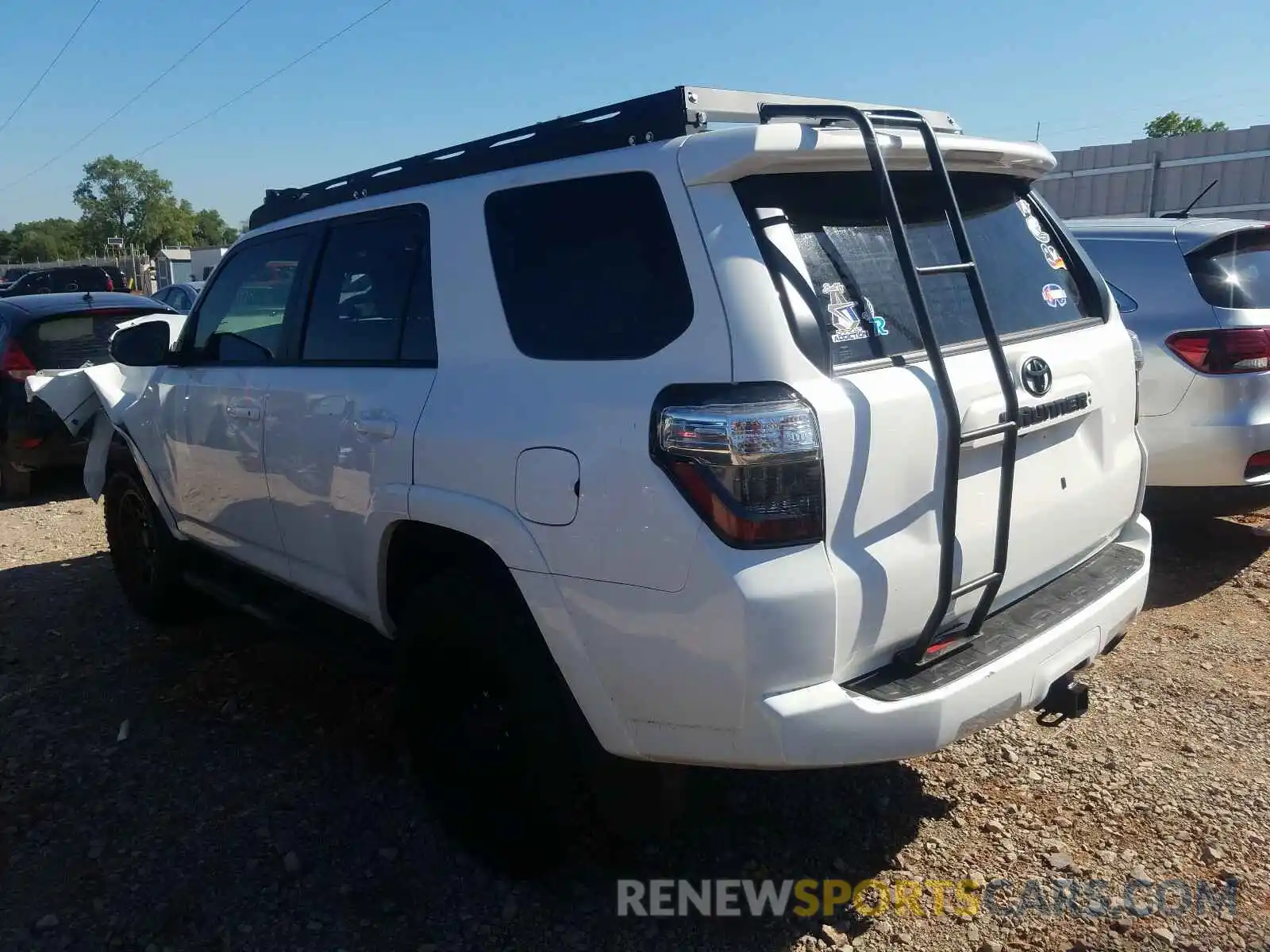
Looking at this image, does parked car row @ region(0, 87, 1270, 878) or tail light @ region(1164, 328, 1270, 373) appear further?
tail light @ region(1164, 328, 1270, 373)

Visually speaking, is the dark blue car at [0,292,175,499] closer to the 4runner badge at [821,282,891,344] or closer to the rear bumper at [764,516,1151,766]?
the 4runner badge at [821,282,891,344]

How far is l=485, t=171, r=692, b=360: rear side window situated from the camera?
2426mm

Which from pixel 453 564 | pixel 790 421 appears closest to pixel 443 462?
pixel 453 564

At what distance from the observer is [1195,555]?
5.55m

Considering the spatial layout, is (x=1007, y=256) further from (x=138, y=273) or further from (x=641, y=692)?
(x=138, y=273)

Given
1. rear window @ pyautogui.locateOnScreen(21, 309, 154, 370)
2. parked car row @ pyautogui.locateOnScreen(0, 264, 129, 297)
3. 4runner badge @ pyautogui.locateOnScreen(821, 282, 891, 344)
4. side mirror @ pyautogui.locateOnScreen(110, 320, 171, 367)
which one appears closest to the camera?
4runner badge @ pyautogui.locateOnScreen(821, 282, 891, 344)

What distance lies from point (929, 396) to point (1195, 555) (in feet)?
13.0

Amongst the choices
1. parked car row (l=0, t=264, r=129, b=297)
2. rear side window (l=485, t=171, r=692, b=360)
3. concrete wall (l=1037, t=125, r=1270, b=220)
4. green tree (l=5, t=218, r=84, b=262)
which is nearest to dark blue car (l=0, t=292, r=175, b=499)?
rear side window (l=485, t=171, r=692, b=360)

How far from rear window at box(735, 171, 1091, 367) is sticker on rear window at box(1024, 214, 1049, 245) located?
17 millimetres

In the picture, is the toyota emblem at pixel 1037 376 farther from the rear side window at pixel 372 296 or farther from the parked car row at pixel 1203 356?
the parked car row at pixel 1203 356

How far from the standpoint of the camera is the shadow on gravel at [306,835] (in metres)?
2.87

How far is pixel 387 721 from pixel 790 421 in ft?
8.37

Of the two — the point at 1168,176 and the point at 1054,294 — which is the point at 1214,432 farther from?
the point at 1168,176

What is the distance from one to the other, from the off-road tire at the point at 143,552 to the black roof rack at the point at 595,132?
2294mm
